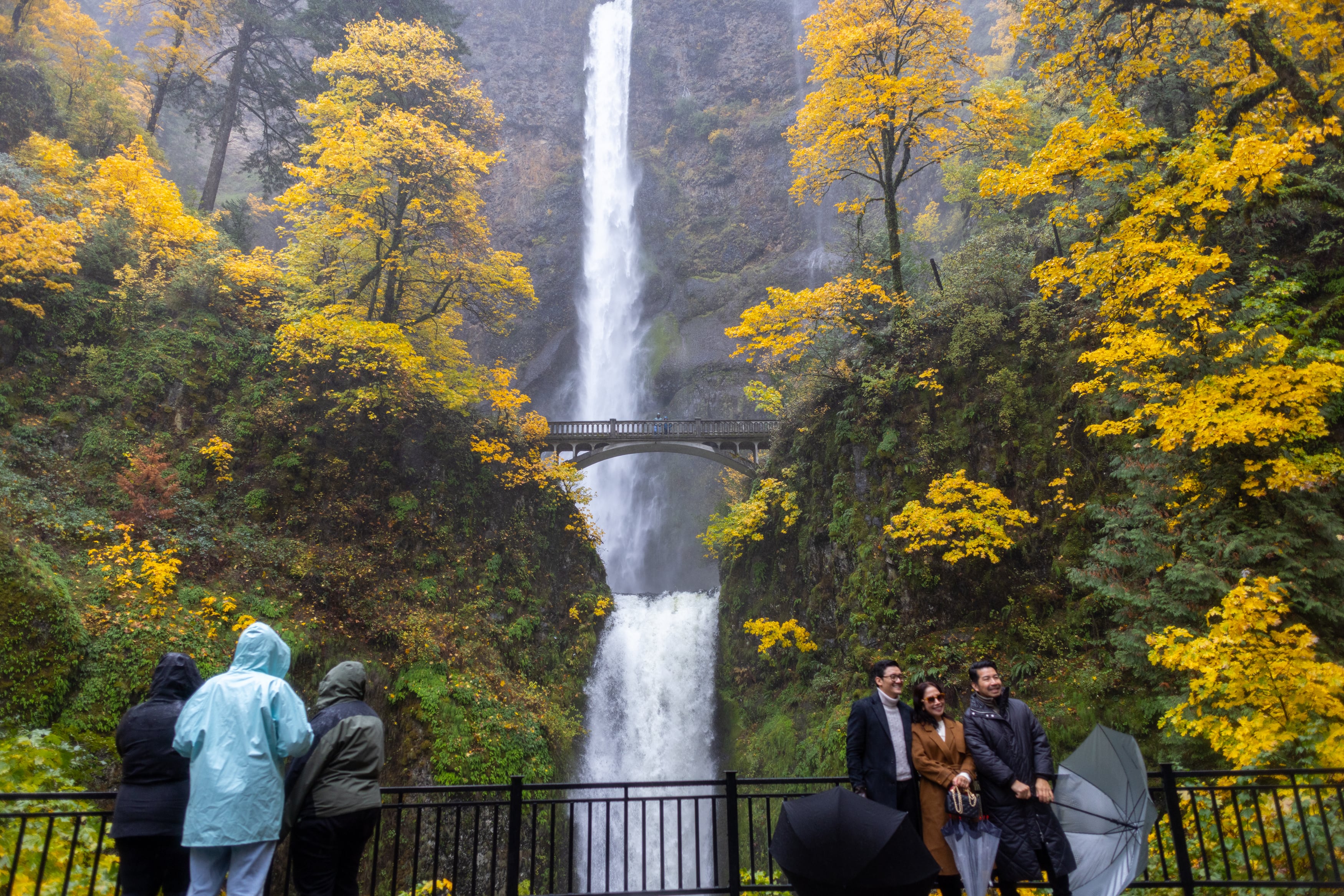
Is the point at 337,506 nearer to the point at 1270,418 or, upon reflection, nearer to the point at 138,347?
the point at 138,347

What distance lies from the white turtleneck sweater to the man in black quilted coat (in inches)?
15.9

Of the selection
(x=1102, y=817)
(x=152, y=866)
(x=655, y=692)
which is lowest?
(x=152, y=866)

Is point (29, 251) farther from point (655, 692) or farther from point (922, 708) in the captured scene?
point (655, 692)

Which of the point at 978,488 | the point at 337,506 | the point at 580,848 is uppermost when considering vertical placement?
the point at 337,506

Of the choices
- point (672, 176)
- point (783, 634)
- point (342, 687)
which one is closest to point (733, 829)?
point (342, 687)

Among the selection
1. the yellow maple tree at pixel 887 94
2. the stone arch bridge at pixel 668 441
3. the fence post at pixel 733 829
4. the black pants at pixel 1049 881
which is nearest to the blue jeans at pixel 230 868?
the fence post at pixel 733 829

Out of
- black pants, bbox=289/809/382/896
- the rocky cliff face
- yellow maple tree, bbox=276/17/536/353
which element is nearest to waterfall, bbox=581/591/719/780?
yellow maple tree, bbox=276/17/536/353

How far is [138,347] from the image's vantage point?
47.0 feet

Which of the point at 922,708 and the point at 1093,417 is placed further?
the point at 1093,417

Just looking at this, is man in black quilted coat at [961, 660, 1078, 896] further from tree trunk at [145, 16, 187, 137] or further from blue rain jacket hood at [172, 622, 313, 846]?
tree trunk at [145, 16, 187, 137]

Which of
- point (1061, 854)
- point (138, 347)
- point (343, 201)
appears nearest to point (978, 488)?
point (1061, 854)

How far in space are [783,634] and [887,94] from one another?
11.4 meters

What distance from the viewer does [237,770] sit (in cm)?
363

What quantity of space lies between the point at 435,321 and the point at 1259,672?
17602mm
